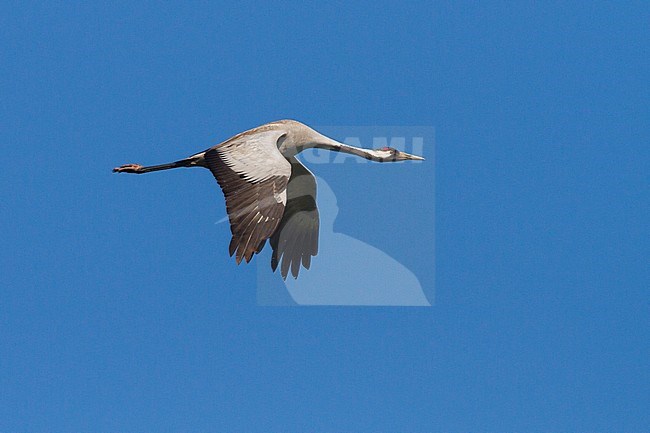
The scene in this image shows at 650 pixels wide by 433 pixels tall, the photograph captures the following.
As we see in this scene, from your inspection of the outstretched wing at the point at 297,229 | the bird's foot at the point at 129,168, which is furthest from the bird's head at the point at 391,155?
the bird's foot at the point at 129,168

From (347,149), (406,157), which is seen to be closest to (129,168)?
(347,149)

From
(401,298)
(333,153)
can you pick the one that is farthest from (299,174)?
(401,298)

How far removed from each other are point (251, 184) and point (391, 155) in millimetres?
3395

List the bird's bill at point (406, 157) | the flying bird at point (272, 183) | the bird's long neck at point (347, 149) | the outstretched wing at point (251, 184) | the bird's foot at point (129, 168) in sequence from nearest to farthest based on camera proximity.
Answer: the outstretched wing at point (251, 184)
the flying bird at point (272, 183)
the bird's long neck at point (347, 149)
the bird's bill at point (406, 157)
the bird's foot at point (129, 168)

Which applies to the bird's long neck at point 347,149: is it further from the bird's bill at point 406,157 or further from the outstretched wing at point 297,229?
the outstretched wing at point 297,229

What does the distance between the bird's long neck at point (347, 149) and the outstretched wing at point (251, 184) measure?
3.09ft

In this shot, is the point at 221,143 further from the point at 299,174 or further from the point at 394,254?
the point at 394,254

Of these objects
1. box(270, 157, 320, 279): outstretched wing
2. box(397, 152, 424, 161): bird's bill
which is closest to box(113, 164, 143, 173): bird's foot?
box(270, 157, 320, 279): outstretched wing

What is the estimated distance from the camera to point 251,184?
20391mm

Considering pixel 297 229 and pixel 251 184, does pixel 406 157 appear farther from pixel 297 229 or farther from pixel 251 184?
pixel 251 184

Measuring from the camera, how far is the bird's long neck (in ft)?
74.9

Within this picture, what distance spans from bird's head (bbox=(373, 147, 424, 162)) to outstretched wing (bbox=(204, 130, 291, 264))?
5.89 ft

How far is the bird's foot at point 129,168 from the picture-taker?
931 inches

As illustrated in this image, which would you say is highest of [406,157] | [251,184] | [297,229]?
[406,157]
